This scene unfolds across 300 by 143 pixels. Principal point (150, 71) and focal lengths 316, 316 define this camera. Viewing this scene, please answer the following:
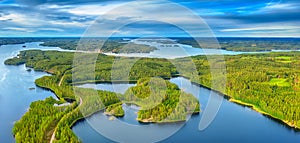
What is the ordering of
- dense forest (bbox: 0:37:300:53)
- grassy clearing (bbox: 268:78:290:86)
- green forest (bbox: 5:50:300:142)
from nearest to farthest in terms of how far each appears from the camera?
green forest (bbox: 5:50:300:142)
grassy clearing (bbox: 268:78:290:86)
dense forest (bbox: 0:37:300:53)

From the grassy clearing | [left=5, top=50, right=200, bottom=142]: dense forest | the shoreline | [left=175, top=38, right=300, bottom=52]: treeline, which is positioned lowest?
the shoreline

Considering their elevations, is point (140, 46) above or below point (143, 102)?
above

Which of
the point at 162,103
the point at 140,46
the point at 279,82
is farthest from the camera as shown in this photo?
the point at 140,46

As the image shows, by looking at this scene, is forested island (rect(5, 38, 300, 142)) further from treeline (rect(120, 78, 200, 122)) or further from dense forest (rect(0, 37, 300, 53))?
dense forest (rect(0, 37, 300, 53))

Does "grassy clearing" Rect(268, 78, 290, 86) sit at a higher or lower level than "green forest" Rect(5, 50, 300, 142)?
lower

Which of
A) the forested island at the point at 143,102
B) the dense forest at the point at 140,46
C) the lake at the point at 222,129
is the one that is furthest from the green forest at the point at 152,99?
the dense forest at the point at 140,46

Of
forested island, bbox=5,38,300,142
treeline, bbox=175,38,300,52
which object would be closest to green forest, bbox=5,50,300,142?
forested island, bbox=5,38,300,142

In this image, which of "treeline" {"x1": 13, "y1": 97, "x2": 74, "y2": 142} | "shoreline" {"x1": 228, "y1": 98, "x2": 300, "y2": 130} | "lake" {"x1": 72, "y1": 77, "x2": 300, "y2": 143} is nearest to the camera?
Answer: "treeline" {"x1": 13, "y1": 97, "x2": 74, "y2": 142}

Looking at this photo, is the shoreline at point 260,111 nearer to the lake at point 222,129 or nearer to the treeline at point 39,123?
the lake at point 222,129

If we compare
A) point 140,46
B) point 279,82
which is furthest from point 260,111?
point 140,46

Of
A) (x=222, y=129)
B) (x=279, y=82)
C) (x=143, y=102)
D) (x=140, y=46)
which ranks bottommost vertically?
(x=222, y=129)

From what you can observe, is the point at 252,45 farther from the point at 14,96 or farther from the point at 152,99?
the point at 14,96
